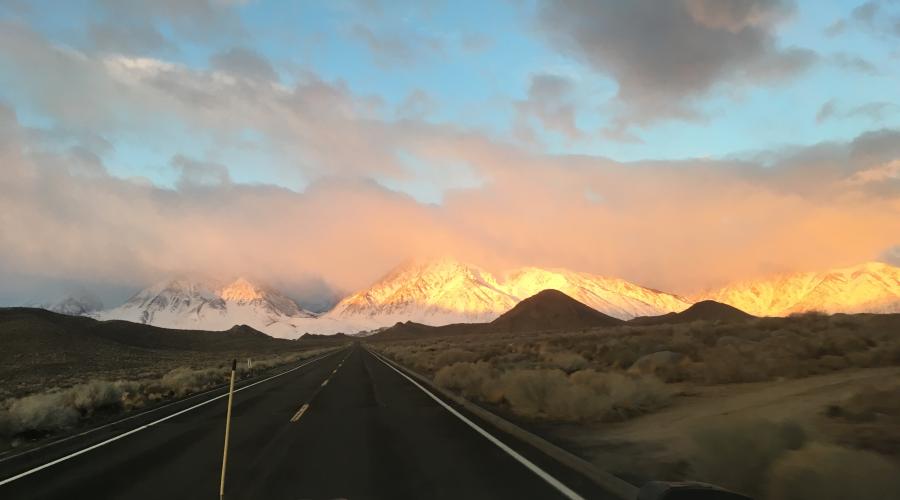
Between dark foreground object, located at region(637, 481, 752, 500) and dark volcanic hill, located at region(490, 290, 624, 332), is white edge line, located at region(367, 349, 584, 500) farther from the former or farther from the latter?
dark volcanic hill, located at region(490, 290, 624, 332)

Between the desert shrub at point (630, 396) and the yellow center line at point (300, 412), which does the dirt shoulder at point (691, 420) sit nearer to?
the desert shrub at point (630, 396)

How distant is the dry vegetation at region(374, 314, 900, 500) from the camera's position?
6270mm

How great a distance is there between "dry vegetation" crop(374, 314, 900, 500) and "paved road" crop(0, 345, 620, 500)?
5.98ft

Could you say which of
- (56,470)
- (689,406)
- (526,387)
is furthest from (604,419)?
(56,470)

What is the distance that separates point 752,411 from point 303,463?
8642mm

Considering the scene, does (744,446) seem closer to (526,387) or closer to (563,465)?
(563,465)

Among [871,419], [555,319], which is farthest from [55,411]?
[555,319]

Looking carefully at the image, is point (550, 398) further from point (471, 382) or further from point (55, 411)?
point (55, 411)

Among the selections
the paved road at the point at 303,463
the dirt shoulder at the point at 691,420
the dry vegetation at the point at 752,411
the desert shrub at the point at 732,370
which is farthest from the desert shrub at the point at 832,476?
the desert shrub at the point at 732,370

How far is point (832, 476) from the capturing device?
5.97 metres

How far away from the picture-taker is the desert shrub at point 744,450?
23.2ft

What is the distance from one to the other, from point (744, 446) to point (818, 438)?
2.12 meters

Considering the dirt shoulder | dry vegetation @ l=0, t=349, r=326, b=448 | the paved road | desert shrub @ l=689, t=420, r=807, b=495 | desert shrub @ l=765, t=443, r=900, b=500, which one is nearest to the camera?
desert shrub @ l=765, t=443, r=900, b=500

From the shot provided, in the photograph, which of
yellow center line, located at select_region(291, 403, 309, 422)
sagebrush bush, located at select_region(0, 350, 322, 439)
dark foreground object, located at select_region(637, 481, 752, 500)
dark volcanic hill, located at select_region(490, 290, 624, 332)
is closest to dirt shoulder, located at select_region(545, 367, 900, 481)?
dark foreground object, located at select_region(637, 481, 752, 500)
